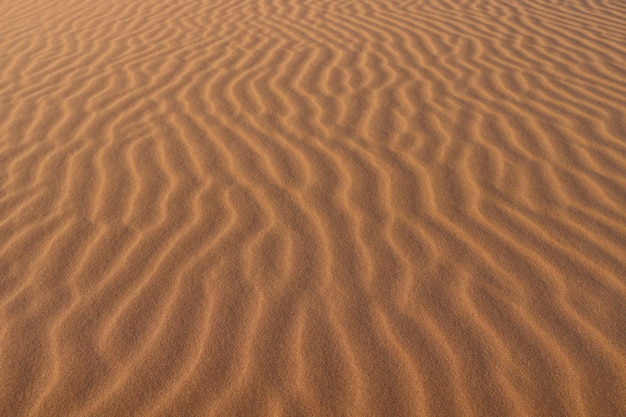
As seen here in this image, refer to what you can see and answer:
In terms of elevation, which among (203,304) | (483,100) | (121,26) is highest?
(203,304)

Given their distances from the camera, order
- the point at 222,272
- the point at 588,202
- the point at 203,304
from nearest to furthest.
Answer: the point at 203,304, the point at 222,272, the point at 588,202

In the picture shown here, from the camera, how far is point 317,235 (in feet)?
9.11

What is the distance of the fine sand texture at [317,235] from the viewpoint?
208cm

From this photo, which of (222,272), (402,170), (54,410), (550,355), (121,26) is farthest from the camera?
(121,26)

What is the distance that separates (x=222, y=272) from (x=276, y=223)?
0.42 metres

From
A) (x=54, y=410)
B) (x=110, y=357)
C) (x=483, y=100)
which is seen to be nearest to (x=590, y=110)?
(x=483, y=100)

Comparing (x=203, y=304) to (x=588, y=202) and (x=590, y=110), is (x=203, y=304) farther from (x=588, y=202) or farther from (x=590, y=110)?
(x=590, y=110)

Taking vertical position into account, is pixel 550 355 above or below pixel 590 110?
above

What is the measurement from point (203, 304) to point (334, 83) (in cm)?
251

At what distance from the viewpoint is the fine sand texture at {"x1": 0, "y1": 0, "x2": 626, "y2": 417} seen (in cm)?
208

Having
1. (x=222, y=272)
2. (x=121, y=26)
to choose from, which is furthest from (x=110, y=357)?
(x=121, y=26)

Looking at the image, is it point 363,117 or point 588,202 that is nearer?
point 588,202

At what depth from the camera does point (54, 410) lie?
2.00m

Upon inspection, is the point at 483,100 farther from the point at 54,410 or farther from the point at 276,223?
the point at 54,410
